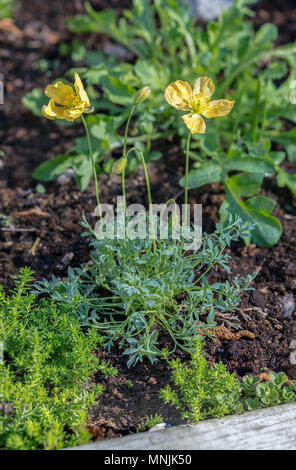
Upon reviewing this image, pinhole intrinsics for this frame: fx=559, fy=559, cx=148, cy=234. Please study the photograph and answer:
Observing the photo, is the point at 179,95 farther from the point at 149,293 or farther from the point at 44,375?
the point at 44,375

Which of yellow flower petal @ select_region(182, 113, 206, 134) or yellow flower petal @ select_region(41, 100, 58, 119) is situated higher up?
yellow flower petal @ select_region(41, 100, 58, 119)

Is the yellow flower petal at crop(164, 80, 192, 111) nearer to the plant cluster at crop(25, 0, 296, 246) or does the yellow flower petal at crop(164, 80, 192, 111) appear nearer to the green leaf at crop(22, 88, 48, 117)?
the plant cluster at crop(25, 0, 296, 246)

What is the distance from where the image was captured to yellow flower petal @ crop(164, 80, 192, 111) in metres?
2.07

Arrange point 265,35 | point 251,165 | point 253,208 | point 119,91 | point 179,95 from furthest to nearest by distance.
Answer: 1. point 265,35
2. point 119,91
3. point 251,165
4. point 253,208
5. point 179,95

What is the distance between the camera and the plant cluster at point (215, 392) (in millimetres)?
1999

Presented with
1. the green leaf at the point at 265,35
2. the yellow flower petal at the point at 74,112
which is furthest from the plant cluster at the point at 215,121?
the yellow flower petal at the point at 74,112

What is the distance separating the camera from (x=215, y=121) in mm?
3152

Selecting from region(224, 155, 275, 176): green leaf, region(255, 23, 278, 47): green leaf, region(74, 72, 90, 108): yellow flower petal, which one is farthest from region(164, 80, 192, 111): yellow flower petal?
region(255, 23, 278, 47): green leaf

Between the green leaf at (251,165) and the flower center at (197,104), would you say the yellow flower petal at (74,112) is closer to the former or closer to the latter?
the flower center at (197,104)

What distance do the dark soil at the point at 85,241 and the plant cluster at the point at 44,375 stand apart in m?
0.11

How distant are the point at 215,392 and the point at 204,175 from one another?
118 centimetres

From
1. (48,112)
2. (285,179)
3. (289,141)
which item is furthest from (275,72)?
(48,112)

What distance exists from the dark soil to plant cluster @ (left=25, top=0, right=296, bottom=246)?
117 mm
